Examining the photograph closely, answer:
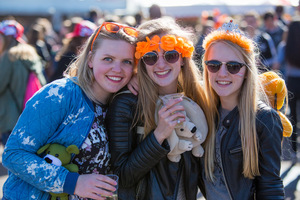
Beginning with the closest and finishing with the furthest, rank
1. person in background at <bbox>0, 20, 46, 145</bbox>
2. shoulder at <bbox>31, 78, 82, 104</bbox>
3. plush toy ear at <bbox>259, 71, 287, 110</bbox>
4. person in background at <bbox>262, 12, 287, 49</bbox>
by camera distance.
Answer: shoulder at <bbox>31, 78, 82, 104</bbox>
plush toy ear at <bbox>259, 71, 287, 110</bbox>
person in background at <bbox>0, 20, 46, 145</bbox>
person in background at <bbox>262, 12, 287, 49</bbox>

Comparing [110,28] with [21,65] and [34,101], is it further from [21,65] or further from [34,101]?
[21,65]

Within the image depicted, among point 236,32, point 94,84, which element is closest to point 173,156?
point 94,84

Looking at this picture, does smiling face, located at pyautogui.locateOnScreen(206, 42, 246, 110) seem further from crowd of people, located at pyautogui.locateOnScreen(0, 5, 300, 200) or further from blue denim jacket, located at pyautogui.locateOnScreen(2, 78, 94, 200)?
blue denim jacket, located at pyautogui.locateOnScreen(2, 78, 94, 200)

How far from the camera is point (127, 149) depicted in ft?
7.36

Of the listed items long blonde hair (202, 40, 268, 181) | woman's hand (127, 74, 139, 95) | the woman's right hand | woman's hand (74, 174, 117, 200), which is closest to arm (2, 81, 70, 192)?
woman's hand (74, 174, 117, 200)

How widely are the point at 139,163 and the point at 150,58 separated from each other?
708mm

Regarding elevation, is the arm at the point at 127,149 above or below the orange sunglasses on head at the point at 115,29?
below

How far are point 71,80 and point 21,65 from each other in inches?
100

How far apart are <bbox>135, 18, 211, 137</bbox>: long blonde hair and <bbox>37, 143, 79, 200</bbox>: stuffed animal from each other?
49cm

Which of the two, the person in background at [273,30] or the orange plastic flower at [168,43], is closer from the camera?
the orange plastic flower at [168,43]

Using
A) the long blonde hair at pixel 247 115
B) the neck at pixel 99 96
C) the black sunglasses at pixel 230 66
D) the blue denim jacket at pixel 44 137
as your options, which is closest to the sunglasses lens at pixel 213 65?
the black sunglasses at pixel 230 66

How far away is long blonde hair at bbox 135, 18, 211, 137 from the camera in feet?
7.57

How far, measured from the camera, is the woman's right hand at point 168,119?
86.3 inches

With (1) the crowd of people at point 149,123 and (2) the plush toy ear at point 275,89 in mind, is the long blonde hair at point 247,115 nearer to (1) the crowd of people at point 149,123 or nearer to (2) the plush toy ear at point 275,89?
(1) the crowd of people at point 149,123
